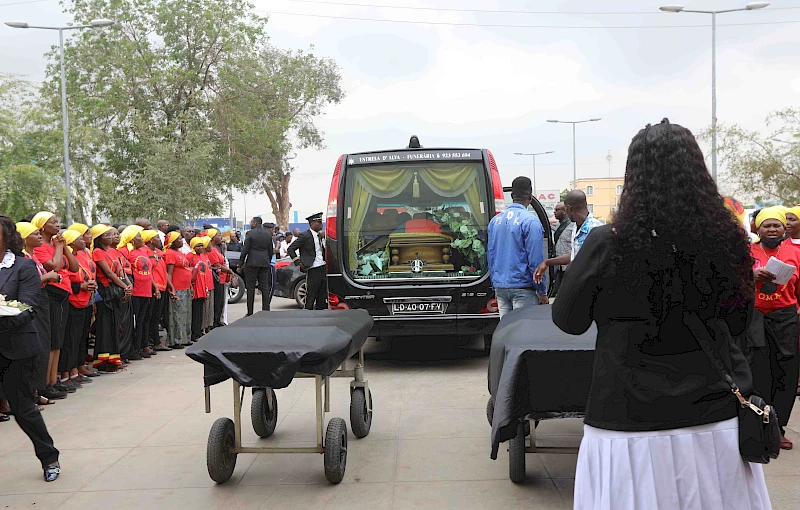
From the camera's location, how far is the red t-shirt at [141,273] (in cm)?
1132

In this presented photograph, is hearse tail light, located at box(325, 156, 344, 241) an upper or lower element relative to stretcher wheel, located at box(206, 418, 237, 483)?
upper

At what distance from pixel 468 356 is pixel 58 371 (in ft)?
16.8

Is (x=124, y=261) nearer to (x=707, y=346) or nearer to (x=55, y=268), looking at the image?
(x=55, y=268)

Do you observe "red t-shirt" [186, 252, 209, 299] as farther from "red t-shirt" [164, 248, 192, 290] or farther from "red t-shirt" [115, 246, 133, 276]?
"red t-shirt" [115, 246, 133, 276]

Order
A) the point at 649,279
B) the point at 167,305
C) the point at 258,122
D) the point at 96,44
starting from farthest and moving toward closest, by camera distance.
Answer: the point at 258,122 < the point at 96,44 < the point at 167,305 < the point at 649,279

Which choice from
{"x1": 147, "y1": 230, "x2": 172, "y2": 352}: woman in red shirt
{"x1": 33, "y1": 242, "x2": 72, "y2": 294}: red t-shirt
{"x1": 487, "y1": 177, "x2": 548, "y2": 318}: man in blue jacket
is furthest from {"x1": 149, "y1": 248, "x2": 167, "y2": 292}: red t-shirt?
{"x1": 487, "y1": 177, "x2": 548, "y2": 318}: man in blue jacket

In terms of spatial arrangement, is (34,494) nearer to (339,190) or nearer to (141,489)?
(141,489)

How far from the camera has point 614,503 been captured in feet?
8.83

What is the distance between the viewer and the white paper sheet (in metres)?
5.32

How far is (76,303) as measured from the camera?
30.7ft

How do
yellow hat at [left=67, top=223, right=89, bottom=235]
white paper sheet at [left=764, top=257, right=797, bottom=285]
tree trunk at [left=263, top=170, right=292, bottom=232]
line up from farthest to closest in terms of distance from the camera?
tree trunk at [left=263, top=170, right=292, bottom=232], yellow hat at [left=67, top=223, right=89, bottom=235], white paper sheet at [left=764, top=257, right=797, bottom=285]

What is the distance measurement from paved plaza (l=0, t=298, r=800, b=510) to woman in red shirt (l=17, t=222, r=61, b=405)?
278 millimetres

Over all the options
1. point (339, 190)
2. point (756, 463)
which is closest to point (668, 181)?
point (756, 463)

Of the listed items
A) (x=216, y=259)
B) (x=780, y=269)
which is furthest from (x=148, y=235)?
(x=780, y=269)
